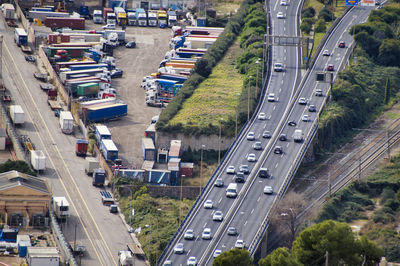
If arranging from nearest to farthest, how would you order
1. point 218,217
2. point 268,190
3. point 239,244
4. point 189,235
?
point 239,244, point 189,235, point 218,217, point 268,190

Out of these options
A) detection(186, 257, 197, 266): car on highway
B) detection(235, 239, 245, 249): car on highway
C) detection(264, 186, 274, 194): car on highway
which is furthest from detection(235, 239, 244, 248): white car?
detection(264, 186, 274, 194): car on highway

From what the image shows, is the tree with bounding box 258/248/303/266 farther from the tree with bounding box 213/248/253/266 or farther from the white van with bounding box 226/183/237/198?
the white van with bounding box 226/183/237/198

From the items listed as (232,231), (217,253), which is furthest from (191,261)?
(232,231)

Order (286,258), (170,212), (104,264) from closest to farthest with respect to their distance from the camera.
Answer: (286,258)
(104,264)
(170,212)

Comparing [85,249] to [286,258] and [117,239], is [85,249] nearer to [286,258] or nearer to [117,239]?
[117,239]

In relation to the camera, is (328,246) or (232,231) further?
(232,231)

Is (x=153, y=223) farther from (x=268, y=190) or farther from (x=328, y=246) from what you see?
(x=328, y=246)

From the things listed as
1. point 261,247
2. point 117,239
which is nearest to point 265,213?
point 261,247
